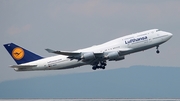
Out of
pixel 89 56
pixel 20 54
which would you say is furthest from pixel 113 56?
pixel 20 54

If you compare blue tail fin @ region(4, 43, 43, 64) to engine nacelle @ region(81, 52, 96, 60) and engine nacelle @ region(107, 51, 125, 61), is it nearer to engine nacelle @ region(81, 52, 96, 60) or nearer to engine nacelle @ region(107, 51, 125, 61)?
engine nacelle @ region(81, 52, 96, 60)

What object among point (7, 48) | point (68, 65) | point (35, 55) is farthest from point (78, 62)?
point (7, 48)

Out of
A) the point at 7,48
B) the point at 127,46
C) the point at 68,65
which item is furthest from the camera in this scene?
the point at 7,48

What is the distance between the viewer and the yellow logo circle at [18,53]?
89438mm

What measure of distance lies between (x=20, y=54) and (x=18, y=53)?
48 centimetres

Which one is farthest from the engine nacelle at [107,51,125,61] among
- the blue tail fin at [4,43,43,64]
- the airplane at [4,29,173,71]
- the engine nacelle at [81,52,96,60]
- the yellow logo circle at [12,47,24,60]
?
the yellow logo circle at [12,47,24,60]

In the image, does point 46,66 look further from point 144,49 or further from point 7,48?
point 144,49

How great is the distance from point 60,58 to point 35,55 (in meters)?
5.33

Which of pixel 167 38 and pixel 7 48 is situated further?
pixel 7 48

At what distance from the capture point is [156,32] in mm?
79500

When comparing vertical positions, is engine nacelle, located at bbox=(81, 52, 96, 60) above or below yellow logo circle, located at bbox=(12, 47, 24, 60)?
below

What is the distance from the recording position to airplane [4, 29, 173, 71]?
78.8m

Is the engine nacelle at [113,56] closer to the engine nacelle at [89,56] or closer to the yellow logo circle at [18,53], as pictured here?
the engine nacelle at [89,56]

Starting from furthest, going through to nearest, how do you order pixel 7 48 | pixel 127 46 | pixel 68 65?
pixel 7 48 → pixel 68 65 → pixel 127 46
